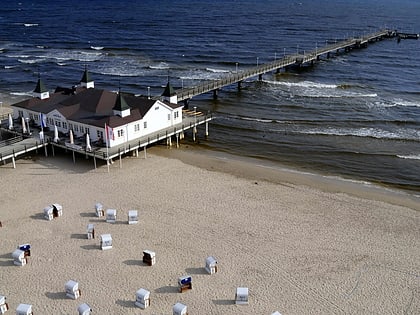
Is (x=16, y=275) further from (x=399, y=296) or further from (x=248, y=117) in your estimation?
(x=248, y=117)

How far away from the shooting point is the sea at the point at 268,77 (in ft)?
139

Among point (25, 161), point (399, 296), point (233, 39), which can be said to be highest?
point (233, 39)

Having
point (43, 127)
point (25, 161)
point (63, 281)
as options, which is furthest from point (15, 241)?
point (43, 127)

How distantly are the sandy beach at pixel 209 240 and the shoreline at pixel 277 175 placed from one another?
203 mm

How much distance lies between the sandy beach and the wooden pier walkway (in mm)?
17602

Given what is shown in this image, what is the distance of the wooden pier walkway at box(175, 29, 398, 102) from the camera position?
54.0m

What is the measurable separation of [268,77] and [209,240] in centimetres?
4532

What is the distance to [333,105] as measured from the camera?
5434 centimetres

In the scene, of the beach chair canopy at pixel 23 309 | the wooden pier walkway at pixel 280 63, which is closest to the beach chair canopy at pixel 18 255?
the beach chair canopy at pixel 23 309

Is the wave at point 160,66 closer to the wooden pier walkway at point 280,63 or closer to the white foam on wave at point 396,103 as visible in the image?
the wooden pier walkway at point 280,63

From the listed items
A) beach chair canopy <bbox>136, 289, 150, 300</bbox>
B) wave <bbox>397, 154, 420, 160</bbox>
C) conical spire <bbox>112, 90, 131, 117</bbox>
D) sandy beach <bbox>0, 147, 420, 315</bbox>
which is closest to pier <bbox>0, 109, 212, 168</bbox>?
sandy beach <bbox>0, 147, 420, 315</bbox>

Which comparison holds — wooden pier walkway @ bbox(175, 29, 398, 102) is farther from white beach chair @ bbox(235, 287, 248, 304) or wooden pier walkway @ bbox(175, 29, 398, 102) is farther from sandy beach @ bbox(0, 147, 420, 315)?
white beach chair @ bbox(235, 287, 248, 304)

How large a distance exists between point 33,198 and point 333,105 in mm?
33475

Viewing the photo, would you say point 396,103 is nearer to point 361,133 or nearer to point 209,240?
point 361,133
